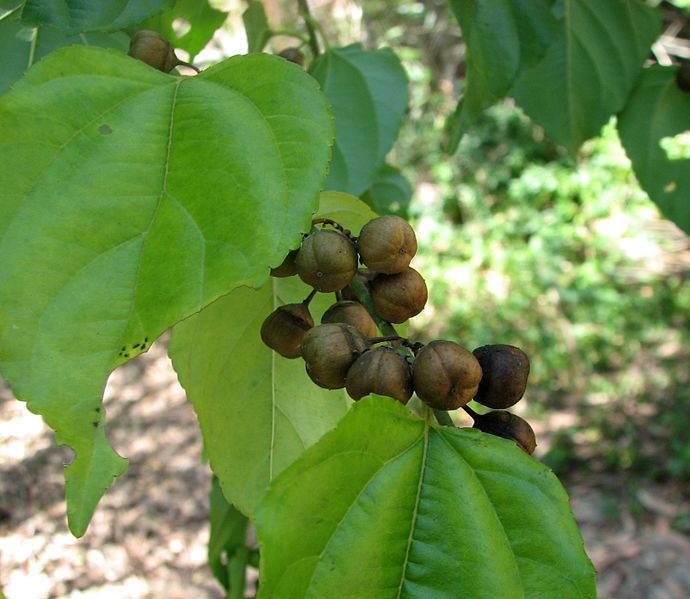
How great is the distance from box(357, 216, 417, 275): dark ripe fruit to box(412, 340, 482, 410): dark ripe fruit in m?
0.11

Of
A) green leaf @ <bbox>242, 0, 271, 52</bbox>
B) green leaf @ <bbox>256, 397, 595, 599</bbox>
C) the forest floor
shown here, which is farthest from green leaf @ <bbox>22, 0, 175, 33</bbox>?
the forest floor

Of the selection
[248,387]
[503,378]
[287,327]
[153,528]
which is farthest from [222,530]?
[153,528]

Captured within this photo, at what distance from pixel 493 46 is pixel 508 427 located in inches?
22.7

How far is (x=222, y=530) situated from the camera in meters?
1.42

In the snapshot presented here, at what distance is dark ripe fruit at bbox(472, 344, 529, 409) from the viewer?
76cm

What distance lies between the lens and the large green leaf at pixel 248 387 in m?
0.93

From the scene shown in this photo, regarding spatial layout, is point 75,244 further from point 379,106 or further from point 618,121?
point 618,121

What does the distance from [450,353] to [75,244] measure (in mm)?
326

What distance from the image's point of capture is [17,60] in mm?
1043

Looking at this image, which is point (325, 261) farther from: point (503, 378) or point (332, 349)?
point (503, 378)

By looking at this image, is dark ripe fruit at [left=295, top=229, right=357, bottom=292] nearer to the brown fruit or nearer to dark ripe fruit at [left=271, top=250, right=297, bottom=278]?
dark ripe fruit at [left=271, top=250, right=297, bottom=278]

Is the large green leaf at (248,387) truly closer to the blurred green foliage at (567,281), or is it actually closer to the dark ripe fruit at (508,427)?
the dark ripe fruit at (508,427)

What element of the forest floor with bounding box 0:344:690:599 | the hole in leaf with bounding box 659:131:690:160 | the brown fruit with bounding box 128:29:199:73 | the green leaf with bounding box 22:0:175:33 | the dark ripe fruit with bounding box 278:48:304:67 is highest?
the green leaf with bounding box 22:0:175:33

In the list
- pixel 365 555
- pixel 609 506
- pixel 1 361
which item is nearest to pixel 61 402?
pixel 1 361
